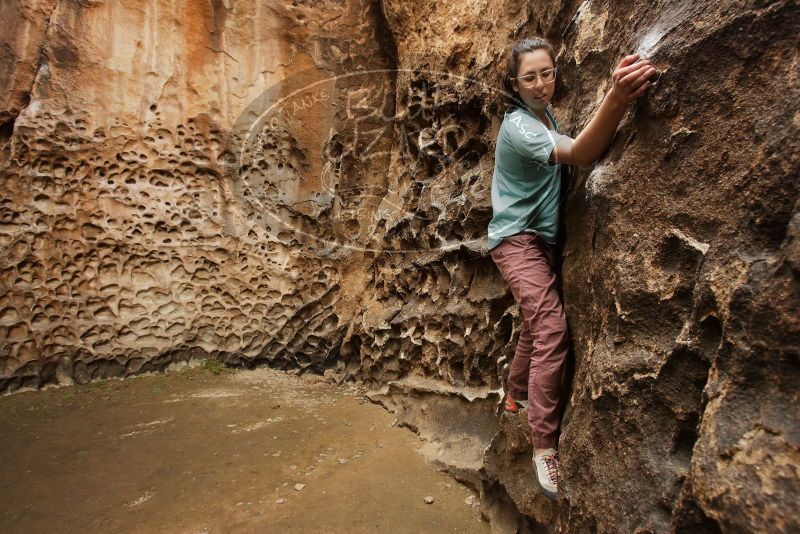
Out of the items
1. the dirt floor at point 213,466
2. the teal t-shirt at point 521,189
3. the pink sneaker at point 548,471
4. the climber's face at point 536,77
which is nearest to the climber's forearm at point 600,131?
the teal t-shirt at point 521,189

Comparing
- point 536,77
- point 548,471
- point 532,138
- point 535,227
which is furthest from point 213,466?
point 536,77

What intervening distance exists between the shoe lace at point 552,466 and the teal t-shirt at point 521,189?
65 centimetres

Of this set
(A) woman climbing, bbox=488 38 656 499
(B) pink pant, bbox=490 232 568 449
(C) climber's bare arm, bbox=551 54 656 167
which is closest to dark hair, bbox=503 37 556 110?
(A) woman climbing, bbox=488 38 656 499

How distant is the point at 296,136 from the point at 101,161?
1354mm

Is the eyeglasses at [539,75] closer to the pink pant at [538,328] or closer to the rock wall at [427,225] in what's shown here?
the rock wall at [427,225]

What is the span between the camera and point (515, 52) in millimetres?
1616

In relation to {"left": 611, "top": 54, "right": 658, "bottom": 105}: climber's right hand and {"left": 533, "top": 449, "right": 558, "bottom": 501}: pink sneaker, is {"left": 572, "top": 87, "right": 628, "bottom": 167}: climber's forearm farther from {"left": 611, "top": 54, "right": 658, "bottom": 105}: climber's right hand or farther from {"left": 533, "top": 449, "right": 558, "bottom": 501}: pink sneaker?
{"left": 533, "top": 449, "right": 558, "bottom": 501}: pink sneaker

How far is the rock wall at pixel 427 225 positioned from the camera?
94 cm

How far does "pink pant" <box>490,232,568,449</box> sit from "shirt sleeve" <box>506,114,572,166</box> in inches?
10.7

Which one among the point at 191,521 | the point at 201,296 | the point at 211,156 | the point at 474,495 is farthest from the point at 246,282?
the point at 474,495

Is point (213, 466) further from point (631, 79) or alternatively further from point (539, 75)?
point (631, 79)

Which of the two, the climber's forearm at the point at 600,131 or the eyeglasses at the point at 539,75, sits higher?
the eyeglasses at the point at 539,75

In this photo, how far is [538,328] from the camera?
5.20ft

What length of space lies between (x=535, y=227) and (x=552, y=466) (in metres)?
0.71
